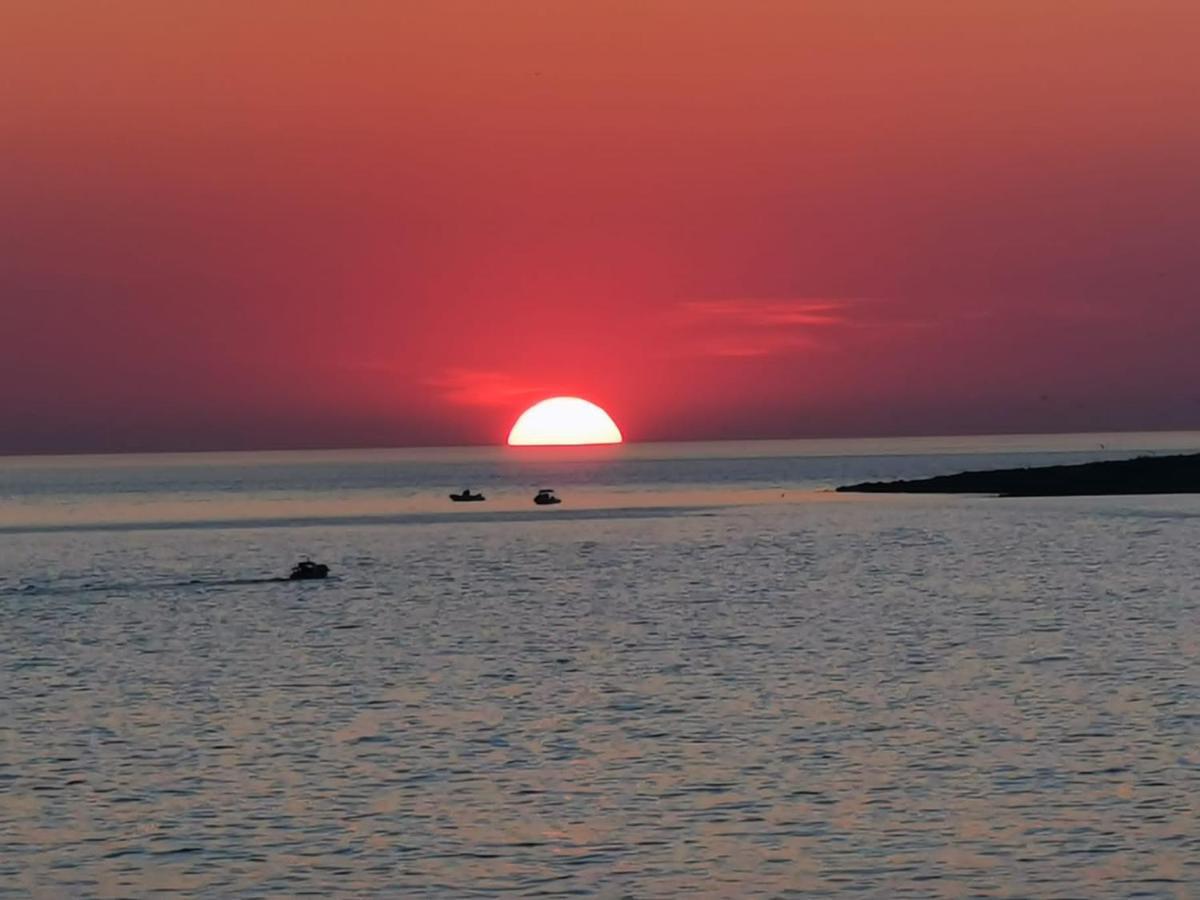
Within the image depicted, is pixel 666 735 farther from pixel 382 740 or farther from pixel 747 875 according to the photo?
pixel 747 875

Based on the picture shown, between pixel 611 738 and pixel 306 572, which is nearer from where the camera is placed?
pixel 611 738

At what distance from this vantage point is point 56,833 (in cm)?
3209

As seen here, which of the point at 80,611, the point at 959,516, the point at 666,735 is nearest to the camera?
the point at 666,735

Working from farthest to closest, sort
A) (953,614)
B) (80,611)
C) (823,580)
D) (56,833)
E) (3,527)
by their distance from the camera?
(3,527)
(823,580)
(80,611)
(953,614)
(56,833)

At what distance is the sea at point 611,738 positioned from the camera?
29.2 metres

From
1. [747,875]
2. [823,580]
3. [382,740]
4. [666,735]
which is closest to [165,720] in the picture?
[382,740]

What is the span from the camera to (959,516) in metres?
167

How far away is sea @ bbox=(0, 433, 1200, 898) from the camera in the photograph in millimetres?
29250

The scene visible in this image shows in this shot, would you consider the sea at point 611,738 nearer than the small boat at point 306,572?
Yes

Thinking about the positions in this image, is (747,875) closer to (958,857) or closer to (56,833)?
(958,857)

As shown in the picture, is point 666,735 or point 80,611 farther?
point 80,611

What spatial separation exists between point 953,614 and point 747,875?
46.1 m

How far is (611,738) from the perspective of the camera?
41.4 metres

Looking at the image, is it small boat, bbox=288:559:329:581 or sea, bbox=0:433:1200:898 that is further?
small boat, bbox=288:559:329:581
